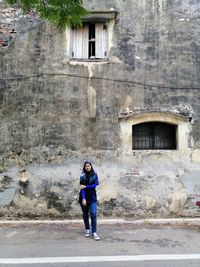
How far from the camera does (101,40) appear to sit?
12.1 meters

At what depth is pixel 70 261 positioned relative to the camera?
7.58m

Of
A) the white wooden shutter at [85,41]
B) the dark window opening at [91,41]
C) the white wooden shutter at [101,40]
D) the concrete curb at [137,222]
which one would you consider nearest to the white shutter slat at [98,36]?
the white wooden shutter at [101,40]

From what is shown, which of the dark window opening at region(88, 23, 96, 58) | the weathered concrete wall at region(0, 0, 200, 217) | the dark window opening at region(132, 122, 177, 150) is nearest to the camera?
the weathered concrete wall at region(0, 0, 200, 217)

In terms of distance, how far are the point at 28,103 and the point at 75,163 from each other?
2092 millimetres

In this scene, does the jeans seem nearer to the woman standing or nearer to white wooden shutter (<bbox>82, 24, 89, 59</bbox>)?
the woman standing

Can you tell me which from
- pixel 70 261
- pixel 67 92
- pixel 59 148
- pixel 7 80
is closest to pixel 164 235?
pixel 70 261

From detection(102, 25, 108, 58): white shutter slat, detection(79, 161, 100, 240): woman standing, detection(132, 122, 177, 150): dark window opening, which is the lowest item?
detection(79, 161, 100, 240): woman standing

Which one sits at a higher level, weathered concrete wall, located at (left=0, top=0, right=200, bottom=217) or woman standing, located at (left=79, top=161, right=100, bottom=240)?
weathered concrete wall, located at (left=0, top=0, right=200, bottom=217)

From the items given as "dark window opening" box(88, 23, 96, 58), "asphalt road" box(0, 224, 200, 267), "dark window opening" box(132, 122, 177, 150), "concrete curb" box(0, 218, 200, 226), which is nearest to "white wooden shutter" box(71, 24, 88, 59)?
"dark window opening" box(88, 23, 96, 58)

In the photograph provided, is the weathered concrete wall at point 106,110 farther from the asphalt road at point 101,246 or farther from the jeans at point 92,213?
the jeans at point 92,213

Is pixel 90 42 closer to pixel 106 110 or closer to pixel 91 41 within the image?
pixel 91 41

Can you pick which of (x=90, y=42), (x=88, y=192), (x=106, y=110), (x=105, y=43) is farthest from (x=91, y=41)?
(x=88, y=192)

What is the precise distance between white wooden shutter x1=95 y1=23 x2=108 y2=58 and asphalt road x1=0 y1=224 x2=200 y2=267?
188 inches

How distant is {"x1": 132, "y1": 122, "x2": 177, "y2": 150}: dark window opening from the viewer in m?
12.0
